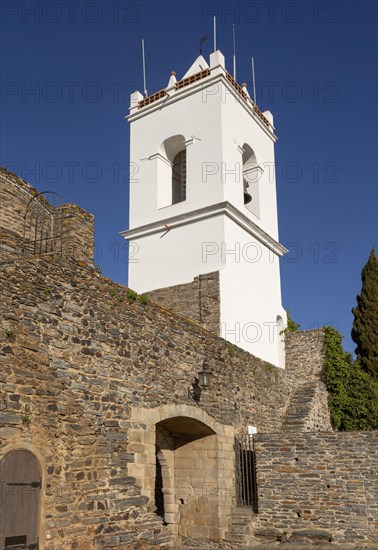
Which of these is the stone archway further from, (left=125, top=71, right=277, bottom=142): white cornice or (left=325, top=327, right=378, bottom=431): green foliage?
(left=125, top=71, right=277, bottom=142): white cornice

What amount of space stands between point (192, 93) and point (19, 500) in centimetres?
1446

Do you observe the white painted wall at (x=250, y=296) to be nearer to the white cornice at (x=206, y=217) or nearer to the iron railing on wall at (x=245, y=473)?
the white cornice at (x=206, y=217)

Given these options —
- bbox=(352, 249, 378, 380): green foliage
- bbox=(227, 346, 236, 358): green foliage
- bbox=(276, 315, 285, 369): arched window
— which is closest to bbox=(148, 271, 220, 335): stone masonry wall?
bbox=(227, 346, 236, 358): green foliage

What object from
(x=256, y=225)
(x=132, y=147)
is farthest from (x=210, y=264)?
(x=132, y=147)

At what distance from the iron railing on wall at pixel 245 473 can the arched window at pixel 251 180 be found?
8665 millimetres

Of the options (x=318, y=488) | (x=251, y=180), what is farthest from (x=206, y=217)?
(x=318, y=488)

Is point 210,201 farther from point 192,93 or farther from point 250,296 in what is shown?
point 192,93

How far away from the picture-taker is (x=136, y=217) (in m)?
18.4

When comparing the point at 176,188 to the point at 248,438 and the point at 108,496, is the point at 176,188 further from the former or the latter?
the point at 108,496

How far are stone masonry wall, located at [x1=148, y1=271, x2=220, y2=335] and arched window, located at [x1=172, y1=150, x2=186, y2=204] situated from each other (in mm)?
4114

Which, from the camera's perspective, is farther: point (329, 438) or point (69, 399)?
point (329, 438)

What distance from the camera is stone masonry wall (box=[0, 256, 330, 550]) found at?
7184mm

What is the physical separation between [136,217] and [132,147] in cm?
267

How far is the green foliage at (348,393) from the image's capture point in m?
15.9
